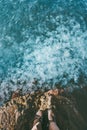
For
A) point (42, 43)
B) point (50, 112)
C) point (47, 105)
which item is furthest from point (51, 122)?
point (42, 43)

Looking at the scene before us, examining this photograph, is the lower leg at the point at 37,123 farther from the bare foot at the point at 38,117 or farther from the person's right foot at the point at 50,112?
the person's right foot at the point at 50,112

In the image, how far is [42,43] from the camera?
21.9 ft

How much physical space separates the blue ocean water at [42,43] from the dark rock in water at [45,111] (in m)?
0.54

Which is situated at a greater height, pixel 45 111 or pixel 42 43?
pixel 42 43

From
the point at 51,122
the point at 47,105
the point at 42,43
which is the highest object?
the point at 42,43

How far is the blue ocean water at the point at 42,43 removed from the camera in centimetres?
603

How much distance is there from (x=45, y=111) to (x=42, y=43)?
2202mm

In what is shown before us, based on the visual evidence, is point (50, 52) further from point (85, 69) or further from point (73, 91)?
point (73, 91)

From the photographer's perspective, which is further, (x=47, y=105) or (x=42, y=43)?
(x=42, y=43)

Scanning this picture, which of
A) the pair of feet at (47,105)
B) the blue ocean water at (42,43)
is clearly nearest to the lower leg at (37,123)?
the pair of feet at (47,105)

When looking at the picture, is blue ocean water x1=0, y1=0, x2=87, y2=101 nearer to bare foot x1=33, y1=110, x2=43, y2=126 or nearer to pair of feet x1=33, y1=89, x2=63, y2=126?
pair of feet x1=33, y1=89, x2=63, y2=126

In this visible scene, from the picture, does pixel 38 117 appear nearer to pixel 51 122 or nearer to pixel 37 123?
pixel 37 123

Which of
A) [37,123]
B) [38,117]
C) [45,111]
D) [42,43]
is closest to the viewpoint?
[37,123]

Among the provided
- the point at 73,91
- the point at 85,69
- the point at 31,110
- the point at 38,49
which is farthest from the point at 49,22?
the point at 31,110
